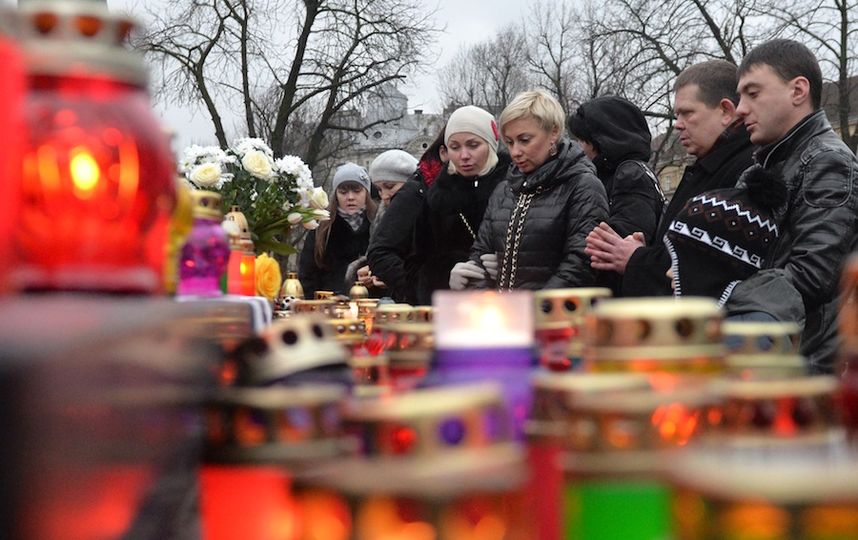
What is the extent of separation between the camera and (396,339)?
2.25ft

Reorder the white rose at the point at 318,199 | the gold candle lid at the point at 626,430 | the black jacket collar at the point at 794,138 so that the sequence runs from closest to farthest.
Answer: the gold candle lid at the point at 626,430 → the black jacket collar at the point at 794,138 → the white rose at the point at 318,199

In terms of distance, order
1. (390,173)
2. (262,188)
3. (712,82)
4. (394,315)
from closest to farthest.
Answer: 1. (394,315)
2. (712,82)
3. (262,188)
4. (390,173)

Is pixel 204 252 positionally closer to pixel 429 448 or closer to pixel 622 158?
pixel 429 448

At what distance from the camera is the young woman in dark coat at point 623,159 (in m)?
3.93

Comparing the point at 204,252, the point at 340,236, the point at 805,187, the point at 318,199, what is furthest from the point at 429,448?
the point at 340,236

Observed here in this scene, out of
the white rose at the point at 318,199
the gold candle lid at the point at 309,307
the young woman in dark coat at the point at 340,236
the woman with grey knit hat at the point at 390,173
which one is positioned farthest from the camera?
Result: the young woman in dark coat at the point at 340,236

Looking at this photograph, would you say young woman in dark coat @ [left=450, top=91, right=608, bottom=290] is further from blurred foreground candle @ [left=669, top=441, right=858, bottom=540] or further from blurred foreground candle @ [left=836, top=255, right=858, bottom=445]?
blurred foreground candle @ [left=669, top=441, right=858, bottom=540]

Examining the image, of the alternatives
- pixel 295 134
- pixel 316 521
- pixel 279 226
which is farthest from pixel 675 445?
pixel 295 134

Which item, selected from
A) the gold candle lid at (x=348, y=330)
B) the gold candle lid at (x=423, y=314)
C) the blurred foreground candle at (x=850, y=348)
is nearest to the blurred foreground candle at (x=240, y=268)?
the gold candle lid at (x=348, y=330)

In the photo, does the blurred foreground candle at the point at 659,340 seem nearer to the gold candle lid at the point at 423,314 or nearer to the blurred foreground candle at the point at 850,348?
the blurred foreground candle at the point at 850,348

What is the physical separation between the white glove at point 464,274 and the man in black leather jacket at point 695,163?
→ 50cm

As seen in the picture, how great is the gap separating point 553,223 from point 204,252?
2.28m

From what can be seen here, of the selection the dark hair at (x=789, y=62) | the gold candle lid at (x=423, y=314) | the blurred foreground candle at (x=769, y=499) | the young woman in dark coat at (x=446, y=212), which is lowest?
the blurred foreground candle at (x=769, y=499)

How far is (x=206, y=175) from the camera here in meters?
3.86
